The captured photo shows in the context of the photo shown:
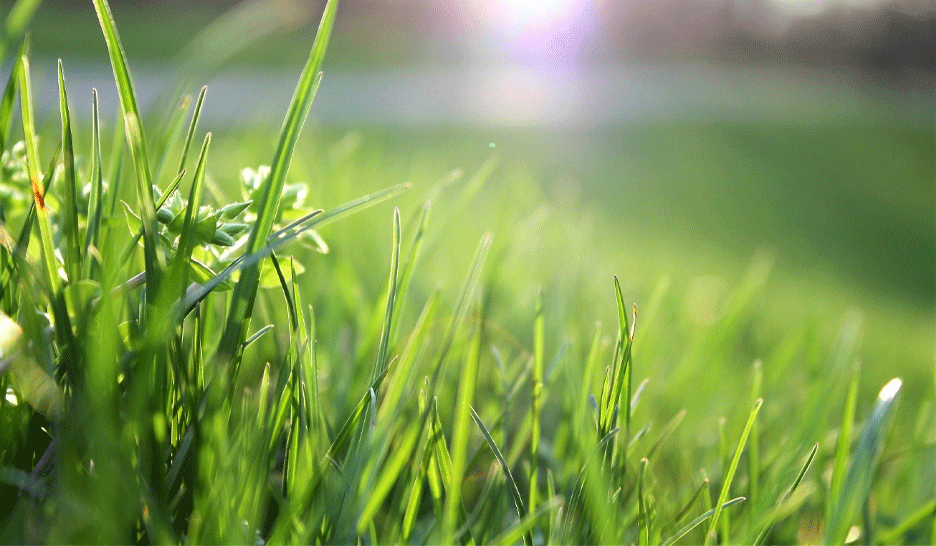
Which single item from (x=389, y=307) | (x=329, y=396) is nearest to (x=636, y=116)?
(x=329, y=396)

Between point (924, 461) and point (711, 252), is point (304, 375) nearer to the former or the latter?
point (924, 461)

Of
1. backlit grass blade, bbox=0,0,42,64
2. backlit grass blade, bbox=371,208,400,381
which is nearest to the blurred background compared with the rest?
backlit grass blade, bbox=0,0,42,64

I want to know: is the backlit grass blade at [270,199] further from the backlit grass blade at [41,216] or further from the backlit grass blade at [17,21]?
the backlit grass blade at [17,21]

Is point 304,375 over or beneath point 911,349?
over

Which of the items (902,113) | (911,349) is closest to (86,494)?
(911,349)

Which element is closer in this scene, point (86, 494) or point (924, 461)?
point (86, 494)

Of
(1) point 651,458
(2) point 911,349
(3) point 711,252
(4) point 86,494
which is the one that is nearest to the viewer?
(4) point 86,494

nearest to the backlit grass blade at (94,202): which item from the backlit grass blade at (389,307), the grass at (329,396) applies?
the grass at (329,396)
